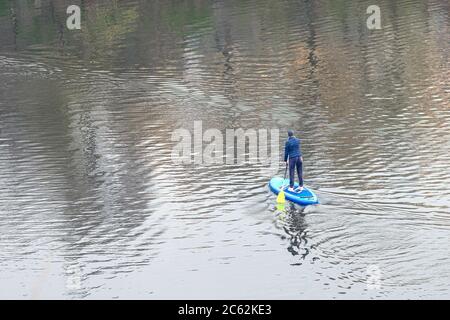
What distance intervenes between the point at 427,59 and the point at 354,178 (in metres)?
26.2

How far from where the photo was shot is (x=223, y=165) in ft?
149

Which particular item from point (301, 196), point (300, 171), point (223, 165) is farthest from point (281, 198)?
point (223, 165)

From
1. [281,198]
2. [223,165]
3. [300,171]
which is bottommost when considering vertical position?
[281,198]

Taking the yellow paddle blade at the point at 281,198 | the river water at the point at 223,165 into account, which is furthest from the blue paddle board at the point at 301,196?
the river water at the point at 223,165

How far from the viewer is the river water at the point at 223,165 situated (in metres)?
33.5

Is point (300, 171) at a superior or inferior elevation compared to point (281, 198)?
superior

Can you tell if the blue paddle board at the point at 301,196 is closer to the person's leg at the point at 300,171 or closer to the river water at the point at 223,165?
the person's leg at the point at 300,171

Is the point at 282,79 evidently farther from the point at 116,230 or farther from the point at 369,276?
the point at 369,276

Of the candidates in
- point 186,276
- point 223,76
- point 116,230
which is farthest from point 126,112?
point 186,276

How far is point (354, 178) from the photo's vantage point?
4212cm

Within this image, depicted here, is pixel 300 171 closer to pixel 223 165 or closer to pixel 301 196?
pixel 301 196

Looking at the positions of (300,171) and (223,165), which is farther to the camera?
(223,165)

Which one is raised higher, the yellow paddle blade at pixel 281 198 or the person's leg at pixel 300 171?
the person's leg at pixel 300 171

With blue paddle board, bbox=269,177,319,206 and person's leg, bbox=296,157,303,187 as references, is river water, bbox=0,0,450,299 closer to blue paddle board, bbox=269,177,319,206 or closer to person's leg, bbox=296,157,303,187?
blue paddle board, bbox=269,177,319,206
